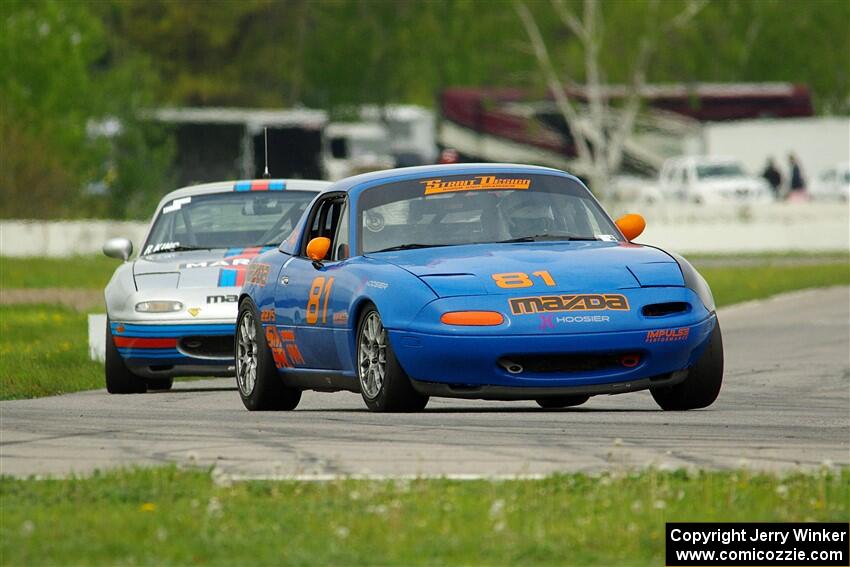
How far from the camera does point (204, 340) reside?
47.4 feet

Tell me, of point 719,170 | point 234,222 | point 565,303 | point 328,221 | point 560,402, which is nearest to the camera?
point 565,303

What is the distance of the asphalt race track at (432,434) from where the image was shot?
868 cm

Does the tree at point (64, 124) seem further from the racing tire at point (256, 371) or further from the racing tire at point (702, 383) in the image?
the racing tire at point (702, 383)

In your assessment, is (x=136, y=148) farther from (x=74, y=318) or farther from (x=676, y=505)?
(x=676, y=505)

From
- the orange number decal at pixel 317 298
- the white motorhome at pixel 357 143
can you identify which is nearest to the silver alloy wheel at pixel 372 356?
the orange number decal at pixel 317 298

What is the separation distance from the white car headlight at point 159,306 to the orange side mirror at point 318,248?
2.73 metres

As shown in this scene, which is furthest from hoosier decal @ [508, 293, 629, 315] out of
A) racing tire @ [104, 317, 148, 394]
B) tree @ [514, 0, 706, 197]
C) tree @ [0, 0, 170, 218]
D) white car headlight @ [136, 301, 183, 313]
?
tree @ [514, 0, 706, 197]

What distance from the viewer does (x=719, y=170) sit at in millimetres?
56531

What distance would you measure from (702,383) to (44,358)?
687cm

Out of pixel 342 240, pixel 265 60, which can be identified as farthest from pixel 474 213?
pixel 265 60

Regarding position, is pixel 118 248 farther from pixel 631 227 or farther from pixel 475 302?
pixel 475 302

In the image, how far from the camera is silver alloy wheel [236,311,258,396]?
12742 mm

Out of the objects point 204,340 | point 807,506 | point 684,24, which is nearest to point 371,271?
point 204,340

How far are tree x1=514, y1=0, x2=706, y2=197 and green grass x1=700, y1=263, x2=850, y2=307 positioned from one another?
22.5m
